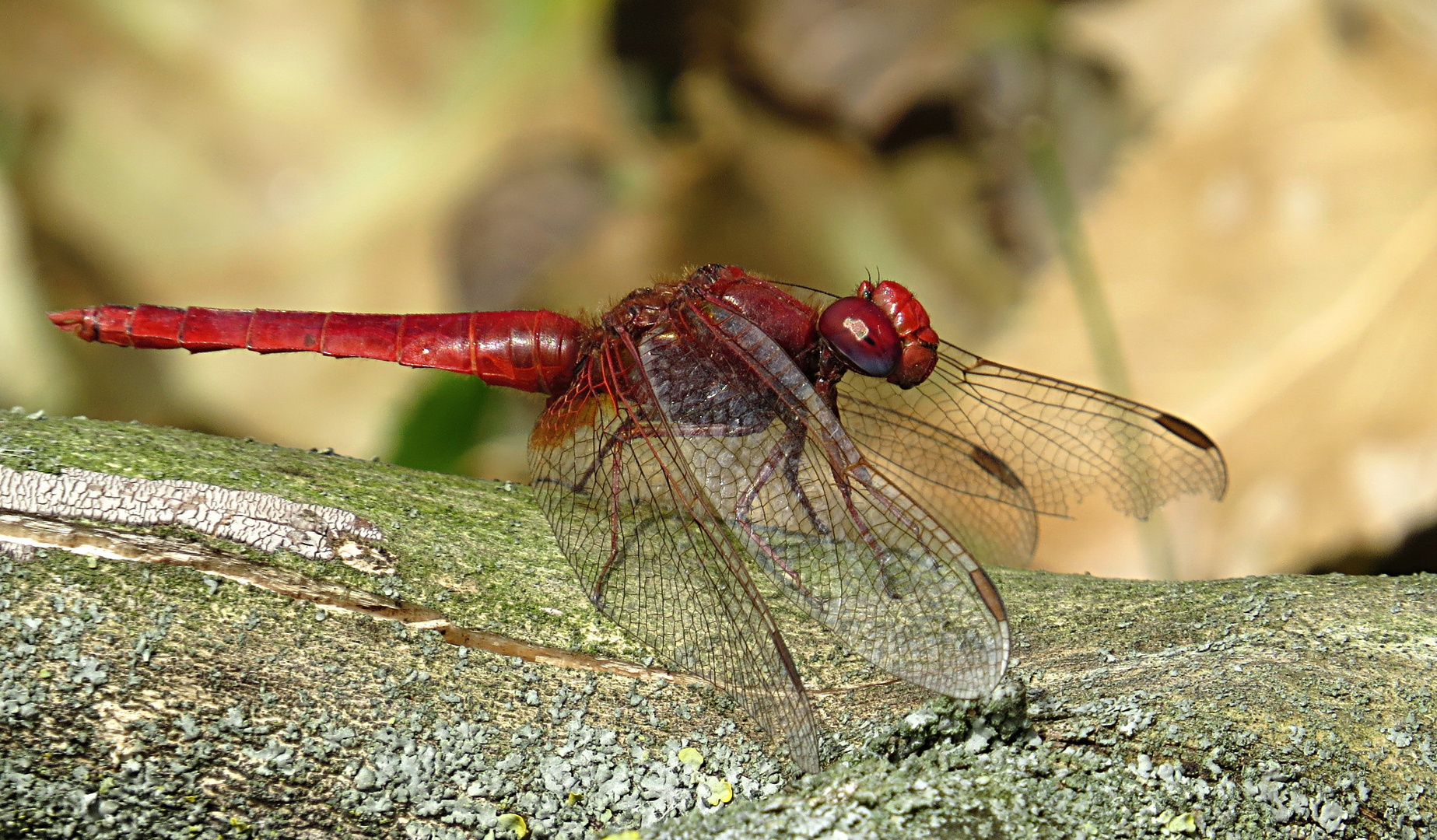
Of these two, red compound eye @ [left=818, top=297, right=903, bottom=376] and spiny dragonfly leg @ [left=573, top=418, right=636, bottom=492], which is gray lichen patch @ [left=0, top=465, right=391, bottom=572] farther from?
red compound eye @ [left=818, top=297, right=903, bottom=376]

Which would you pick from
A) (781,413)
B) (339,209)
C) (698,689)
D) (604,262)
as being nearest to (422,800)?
(698,689)

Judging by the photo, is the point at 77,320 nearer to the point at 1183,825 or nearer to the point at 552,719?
the point at 552,719

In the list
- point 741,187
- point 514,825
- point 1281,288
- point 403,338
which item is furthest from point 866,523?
point 741,187

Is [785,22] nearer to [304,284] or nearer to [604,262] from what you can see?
[604,262]

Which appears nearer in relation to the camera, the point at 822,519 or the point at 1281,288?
the point at 822,519

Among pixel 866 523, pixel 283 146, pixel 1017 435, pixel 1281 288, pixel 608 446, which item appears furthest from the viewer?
pixel 283 146

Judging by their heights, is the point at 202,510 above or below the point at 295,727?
above

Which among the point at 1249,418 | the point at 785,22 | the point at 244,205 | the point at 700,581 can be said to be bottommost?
the point at 700,581

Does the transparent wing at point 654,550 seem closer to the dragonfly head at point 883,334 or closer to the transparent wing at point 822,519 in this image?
the transparent wing at point 822,519
